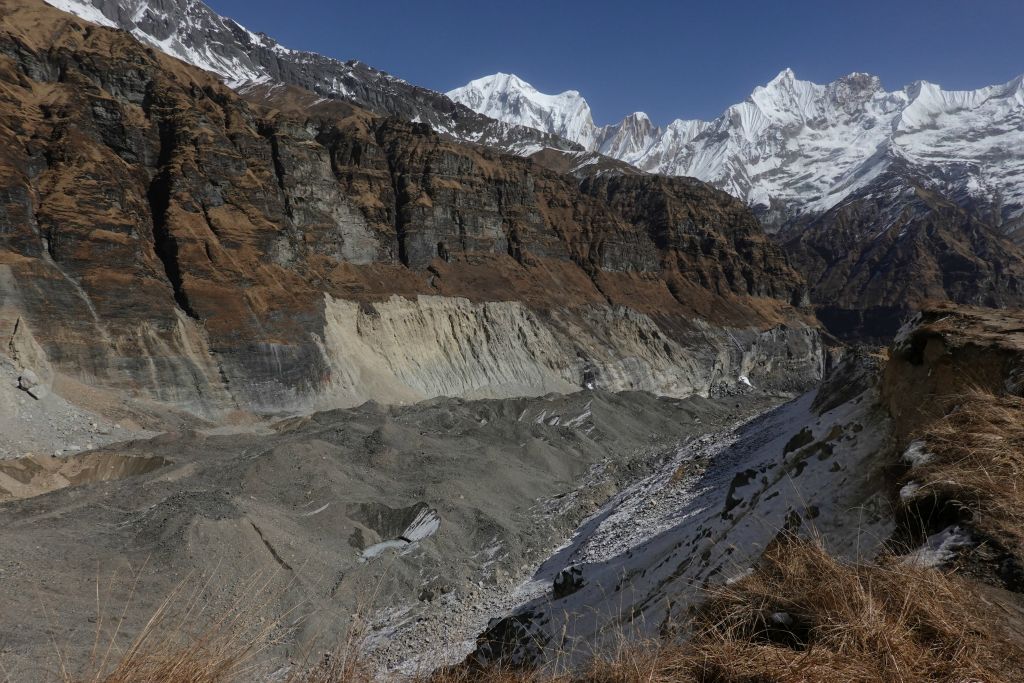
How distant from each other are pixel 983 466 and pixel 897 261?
132 metres

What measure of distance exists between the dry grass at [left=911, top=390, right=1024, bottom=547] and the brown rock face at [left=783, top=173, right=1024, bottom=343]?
350ft

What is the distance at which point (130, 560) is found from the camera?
1320cm

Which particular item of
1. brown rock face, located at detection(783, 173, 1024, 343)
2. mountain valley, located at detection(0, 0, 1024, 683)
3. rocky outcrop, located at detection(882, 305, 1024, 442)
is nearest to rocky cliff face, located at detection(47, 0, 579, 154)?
mountain valley, located at detection(0, 0, 1024, 683)

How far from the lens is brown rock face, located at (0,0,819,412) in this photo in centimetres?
3181

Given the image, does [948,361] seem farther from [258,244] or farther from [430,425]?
[258,244]

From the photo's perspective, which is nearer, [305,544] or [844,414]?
[844,414]

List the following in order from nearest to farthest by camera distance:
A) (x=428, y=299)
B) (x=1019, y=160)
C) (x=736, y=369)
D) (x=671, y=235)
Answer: (x=428, y=299), (x=736, y=369), (x=671, y=235), (x=1019, y=160)

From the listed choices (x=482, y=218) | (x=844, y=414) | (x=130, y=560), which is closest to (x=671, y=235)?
→ (x=482, y=218)

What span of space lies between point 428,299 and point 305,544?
33.4 m

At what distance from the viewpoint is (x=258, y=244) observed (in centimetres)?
4034

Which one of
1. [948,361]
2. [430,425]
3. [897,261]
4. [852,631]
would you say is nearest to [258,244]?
[430,425]

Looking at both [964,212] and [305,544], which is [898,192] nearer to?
[964,212]

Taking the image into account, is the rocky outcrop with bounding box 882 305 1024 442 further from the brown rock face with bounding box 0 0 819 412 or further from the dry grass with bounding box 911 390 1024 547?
the brown rock face with bounding box 0 0 819 412

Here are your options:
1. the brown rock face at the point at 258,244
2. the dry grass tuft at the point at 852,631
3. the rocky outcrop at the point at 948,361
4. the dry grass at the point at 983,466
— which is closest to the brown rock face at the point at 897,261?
the brown rock face at the point at 258,244
